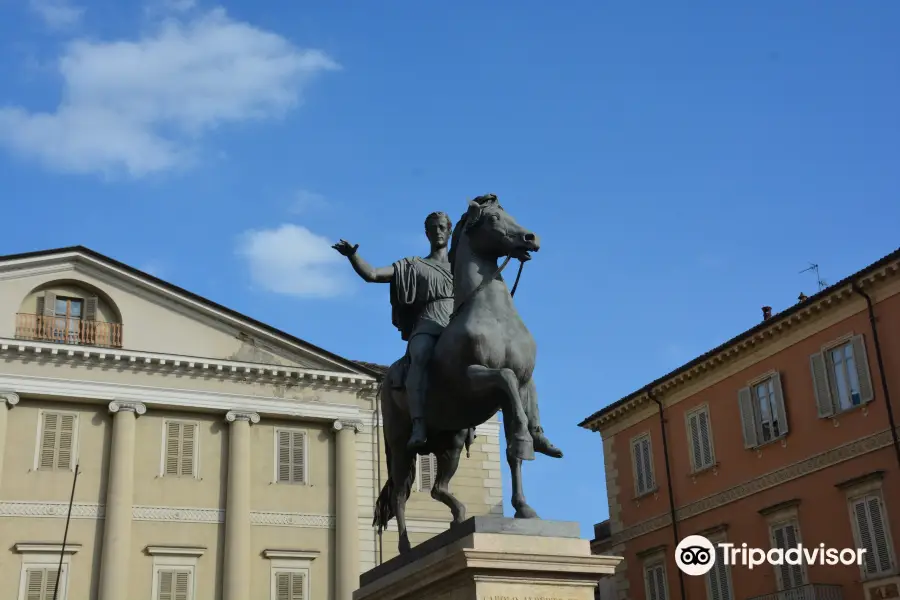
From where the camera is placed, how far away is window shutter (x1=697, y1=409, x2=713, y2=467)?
29031mm

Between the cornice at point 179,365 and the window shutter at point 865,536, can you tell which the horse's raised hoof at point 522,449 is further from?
the cornice at point 179,365

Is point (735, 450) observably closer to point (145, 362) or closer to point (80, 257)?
point (145, 362)

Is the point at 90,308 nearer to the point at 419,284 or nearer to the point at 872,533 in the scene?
the point at 872,533

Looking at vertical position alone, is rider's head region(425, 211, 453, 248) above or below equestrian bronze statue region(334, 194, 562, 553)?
above

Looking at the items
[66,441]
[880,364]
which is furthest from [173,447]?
[880,364]

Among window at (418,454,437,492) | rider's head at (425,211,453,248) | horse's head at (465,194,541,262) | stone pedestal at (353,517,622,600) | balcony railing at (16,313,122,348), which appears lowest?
stone pedestal at (353,517,622,600)

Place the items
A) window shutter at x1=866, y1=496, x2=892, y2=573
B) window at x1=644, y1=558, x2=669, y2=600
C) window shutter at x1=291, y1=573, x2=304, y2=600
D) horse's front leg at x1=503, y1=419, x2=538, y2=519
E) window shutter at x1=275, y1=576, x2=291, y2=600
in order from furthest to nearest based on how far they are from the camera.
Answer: window at x1=644, y1=558, x2=669, y2=600
window shutter at x1=291, y1=573, x2=304, y2=600
window shutter at x1=275, y1=576, x2=291, y2=600
window shutter at x1=866, y1=496, x2=892, y2=573
horse's front leg at x1=503, y1=419, x2=538, y2=519

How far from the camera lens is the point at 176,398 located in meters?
28.4

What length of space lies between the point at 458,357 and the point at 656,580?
24.7 m

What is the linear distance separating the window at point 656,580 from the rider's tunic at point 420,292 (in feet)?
76.3

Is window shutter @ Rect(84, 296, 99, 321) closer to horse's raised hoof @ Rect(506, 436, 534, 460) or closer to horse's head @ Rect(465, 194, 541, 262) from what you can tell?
horse's head @ Rect(465, 194, 541, 262)

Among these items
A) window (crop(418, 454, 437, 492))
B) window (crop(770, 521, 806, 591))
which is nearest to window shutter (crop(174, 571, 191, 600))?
window (crop(418, 454, 437, 492))

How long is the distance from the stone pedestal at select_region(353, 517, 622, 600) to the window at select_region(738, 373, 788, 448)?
67.9 ft

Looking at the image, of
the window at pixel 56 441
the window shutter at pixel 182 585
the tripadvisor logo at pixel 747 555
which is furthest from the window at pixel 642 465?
the window at pixel 56 441
